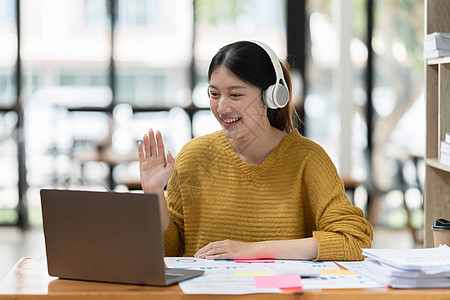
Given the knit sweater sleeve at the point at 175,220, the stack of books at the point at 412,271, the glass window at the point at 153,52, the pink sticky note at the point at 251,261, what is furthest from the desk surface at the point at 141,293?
the glass window at the point at 153,52

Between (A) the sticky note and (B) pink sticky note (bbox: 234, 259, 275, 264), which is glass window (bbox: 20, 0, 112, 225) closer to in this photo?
(B) pink sticky note (bbox: 234, 259, 275, 264)

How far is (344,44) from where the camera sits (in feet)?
20.3

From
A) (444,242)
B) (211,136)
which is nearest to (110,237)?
(211,136)

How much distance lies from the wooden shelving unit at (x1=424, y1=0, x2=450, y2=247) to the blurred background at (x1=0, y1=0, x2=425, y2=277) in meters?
3.75

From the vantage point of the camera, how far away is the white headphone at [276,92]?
211cm

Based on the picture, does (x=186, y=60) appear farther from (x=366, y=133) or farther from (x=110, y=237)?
(x=110, y=237)

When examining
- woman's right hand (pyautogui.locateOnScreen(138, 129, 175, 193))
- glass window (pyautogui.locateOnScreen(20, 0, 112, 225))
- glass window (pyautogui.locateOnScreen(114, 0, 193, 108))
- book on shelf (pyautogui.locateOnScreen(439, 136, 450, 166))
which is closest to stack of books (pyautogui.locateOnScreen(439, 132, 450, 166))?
book on shelf (pyautogui.locateOnScreen(439, 136, 450, 166))

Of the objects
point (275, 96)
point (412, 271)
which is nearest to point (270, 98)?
point (275, 96)

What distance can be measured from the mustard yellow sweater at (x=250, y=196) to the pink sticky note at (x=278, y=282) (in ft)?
1.46

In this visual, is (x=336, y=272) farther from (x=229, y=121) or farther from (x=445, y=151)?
(x=445, y=151)

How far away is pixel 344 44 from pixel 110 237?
16.1 feet

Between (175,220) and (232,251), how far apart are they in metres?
0.40

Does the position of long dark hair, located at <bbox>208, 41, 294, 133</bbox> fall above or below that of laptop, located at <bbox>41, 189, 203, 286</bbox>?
above

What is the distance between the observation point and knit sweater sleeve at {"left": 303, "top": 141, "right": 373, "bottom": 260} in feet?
6.36
